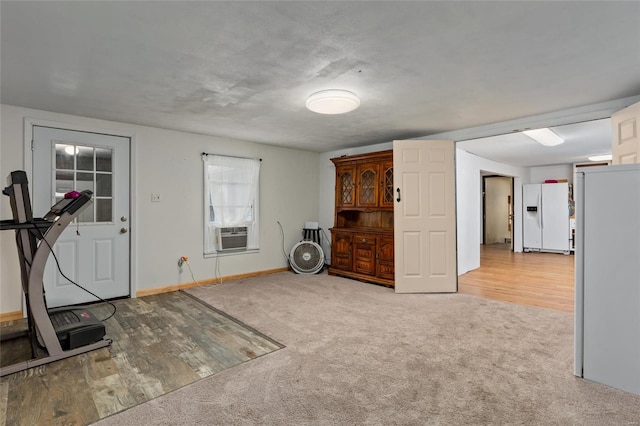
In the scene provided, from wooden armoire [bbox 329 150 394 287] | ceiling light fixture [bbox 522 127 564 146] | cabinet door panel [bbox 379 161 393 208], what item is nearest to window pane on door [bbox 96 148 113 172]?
wooden armoire [bbox 329 150 394 287]

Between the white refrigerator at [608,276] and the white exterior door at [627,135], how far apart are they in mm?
909

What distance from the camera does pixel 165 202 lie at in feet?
14.4

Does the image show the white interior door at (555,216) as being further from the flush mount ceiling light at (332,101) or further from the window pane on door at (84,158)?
the window pane on door at (84,158)

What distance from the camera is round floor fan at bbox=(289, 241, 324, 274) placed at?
5.56 m

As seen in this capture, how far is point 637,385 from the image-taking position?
2.06m

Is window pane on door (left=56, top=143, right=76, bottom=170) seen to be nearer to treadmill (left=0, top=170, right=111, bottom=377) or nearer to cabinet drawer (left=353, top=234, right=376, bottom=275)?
treadmill (left=0, top=170, right=111, bottom=377)

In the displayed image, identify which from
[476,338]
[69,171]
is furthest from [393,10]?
[69,171]

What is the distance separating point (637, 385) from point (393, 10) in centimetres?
277

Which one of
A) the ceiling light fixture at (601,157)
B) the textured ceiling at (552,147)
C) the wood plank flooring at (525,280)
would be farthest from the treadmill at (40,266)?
the ceiling light fixture at (601,157)

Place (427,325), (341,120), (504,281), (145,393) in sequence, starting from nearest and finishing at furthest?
(145,393)
(427,325)
(341,120)
(504,281)

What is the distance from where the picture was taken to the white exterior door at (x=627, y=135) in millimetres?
2761

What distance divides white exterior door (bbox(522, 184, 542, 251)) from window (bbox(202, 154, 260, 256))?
23.5 feet

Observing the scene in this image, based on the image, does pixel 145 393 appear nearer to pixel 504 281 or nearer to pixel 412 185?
pixel 412 185

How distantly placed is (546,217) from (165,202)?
8746 millimetres
